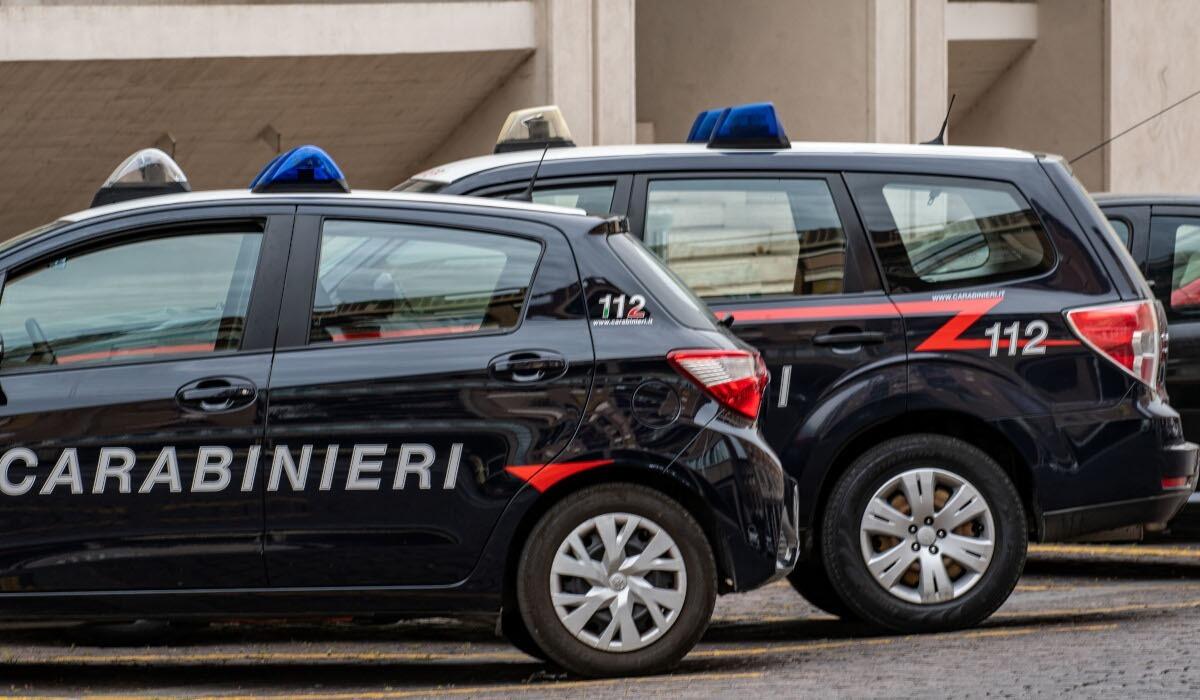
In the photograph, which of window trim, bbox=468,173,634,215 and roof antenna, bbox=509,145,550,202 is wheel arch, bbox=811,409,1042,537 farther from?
roof antenna, bbox=509,145,550,202

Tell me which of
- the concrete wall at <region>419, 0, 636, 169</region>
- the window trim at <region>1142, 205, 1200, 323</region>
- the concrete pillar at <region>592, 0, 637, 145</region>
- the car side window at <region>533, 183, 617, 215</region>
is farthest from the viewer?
the concrete pillar at <region>592, 0, 637, 145</region>

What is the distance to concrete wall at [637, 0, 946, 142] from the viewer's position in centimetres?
2167

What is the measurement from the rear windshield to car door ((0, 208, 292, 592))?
1144mm

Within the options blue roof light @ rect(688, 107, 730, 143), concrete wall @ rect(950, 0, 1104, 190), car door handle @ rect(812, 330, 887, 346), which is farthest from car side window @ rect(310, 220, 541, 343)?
concrete wall @ rect(950, 0, 1104, 190)

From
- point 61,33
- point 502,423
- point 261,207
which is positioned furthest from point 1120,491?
point 61,33

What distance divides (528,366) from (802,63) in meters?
16.4

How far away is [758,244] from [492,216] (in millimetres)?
1393

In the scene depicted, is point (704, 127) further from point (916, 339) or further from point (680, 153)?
point (916, 339)

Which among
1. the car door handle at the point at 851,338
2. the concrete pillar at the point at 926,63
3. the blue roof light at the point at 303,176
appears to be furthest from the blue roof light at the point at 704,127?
the concrete pillar at the point at 926,63

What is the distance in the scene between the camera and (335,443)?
6336 mm

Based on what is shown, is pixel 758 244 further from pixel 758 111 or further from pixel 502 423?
pixel 502 423

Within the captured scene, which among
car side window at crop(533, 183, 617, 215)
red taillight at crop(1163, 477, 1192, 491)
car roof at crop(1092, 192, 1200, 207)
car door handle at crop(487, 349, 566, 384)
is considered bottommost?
red taillight at crop(1163, 477, 1192, 491)

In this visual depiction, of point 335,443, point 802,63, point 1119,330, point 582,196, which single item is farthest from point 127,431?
point 802,63

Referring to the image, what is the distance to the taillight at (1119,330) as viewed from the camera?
25.1ft
